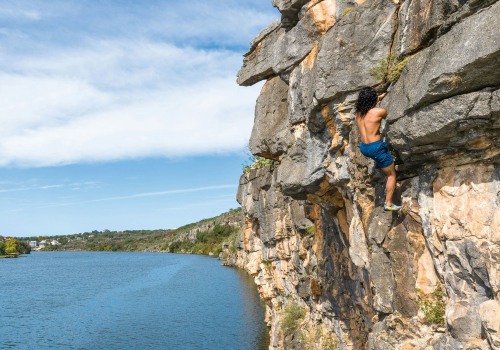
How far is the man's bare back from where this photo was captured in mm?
8586

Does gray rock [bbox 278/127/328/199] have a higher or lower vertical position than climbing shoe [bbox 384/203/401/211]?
higher

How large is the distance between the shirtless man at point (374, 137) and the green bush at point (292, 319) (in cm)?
1471

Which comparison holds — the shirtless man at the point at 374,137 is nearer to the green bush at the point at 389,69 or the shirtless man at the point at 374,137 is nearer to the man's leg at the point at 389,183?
the man's leg at the point at 389,183

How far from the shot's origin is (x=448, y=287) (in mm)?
8008

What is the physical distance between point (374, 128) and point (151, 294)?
53821 millimetres

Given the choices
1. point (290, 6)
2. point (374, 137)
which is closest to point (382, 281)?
point (374, 137)

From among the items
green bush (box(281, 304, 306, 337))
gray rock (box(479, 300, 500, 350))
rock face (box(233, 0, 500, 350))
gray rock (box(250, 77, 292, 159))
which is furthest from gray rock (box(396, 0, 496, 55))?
green bush (box(281, 304, 306, 337))

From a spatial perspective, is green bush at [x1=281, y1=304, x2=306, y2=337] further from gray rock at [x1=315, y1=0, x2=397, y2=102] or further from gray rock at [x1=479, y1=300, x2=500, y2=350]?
gray rock at [x1=479, y1=300, x2=500, y2=350]

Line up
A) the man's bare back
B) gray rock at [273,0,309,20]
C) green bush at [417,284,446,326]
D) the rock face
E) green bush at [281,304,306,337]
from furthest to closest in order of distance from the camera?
green bush at [281,304,306,337] → gray rock at [273,0,309,20] → the man's bare back → green bush at [417,284,446,326] → the rock face

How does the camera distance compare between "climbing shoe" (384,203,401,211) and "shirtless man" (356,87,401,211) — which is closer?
"shirtless man" (356,87,401,211)

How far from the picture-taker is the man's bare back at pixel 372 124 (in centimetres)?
859

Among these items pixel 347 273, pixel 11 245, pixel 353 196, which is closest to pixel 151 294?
pixel 347 273

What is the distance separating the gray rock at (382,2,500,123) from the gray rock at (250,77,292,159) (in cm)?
851

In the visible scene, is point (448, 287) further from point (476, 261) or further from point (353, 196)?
point (353, 196)
